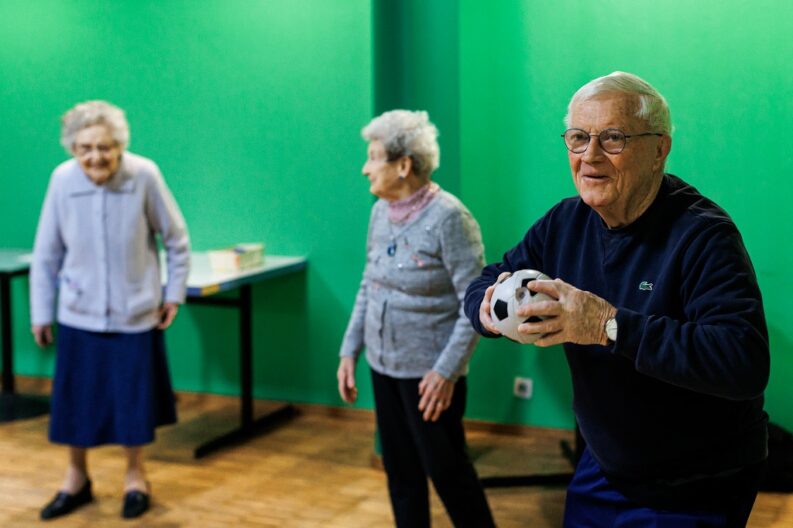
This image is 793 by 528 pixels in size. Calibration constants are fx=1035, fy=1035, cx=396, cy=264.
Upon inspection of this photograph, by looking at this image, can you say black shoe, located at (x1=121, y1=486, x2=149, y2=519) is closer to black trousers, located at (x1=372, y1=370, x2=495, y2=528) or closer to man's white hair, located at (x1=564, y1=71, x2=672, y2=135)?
black trousers, located at (x1=372, y1=370, x2=495, y2=528)

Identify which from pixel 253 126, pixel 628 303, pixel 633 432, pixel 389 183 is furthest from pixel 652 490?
pixel 253 126

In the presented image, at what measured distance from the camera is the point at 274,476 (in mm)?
4047

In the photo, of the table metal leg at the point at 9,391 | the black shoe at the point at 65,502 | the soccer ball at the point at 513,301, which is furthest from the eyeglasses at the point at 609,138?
the table metal leg at the point at 9,391

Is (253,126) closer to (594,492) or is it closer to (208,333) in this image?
(208,333)

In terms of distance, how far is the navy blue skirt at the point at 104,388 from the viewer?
3.59m

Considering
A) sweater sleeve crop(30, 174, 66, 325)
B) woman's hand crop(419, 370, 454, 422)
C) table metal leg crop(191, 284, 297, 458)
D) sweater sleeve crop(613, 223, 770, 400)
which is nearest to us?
sweater sleeve crop(613, 223, 770, 400)

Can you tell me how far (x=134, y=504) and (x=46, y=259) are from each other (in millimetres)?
910

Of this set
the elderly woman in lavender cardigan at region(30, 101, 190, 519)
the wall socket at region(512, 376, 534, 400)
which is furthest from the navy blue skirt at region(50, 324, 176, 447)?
the wall socket at region(512, 376, 534, 400)

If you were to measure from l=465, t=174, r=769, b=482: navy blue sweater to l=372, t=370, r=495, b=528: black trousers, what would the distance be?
0.88 m

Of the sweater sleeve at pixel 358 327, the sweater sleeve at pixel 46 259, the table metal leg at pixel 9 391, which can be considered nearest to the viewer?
the sweater sleeve at pixel 358 327

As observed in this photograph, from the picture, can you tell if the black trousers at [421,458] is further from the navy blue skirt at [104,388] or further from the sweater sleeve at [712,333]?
the sweater sleeve at [712,333]

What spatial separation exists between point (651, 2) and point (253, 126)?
187 cm

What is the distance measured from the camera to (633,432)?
69.4 inches

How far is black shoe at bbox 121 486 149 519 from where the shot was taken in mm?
3609
